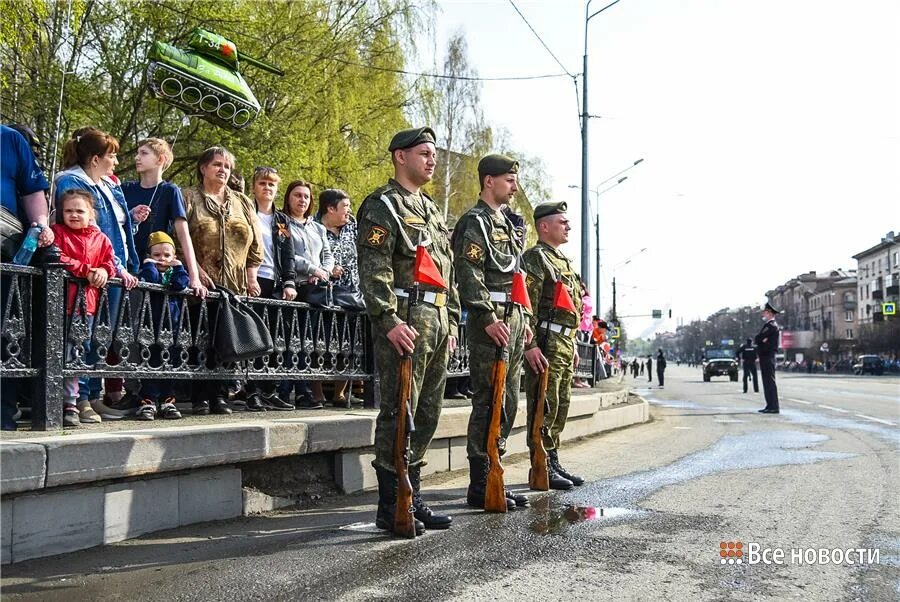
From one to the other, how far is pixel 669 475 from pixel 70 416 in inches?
183

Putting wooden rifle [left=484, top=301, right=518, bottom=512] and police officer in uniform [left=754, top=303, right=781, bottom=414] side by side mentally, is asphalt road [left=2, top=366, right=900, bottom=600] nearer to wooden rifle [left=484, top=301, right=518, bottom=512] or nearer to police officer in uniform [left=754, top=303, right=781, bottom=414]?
wooden rifle [left=484, top=301, right=518, bottom=512]

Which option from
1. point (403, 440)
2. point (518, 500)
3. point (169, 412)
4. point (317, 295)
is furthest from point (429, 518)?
point (317, 295)

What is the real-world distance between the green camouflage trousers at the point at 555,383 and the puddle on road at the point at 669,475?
0.49 meters

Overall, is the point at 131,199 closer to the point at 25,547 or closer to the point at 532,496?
the point at 25,547

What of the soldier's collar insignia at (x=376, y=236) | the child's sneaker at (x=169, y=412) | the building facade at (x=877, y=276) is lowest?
the child's sneaker at (x=169, y=412)

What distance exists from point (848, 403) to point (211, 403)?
17292 mm

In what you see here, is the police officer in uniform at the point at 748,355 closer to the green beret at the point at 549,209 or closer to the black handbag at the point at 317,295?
the green beret at the point at 549,209

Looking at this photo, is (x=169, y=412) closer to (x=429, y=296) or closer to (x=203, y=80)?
(x=429, y=296)

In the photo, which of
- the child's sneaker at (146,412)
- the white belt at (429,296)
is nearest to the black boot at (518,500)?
the white belt at (429,296)

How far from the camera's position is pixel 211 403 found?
604cm

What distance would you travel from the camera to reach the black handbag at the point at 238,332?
568cm

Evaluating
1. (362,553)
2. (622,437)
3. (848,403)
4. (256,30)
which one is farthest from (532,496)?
(848,403)

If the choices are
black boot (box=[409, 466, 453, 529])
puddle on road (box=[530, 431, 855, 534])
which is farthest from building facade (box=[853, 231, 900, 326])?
black boot (box=[409, 466, 453, 529])

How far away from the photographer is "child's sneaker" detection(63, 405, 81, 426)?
479 cm
